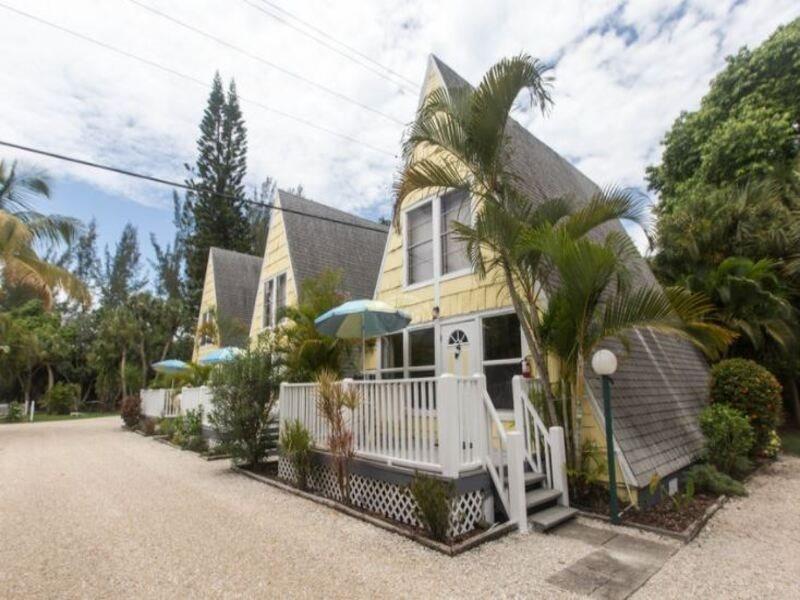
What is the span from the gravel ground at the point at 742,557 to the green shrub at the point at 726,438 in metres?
0.74

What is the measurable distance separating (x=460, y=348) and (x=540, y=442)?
7.46 feet

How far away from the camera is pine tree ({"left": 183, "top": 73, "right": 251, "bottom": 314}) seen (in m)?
27.7

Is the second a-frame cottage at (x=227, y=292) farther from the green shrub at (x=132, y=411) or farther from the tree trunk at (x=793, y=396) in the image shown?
the tree trunk at (x=793, y=396)

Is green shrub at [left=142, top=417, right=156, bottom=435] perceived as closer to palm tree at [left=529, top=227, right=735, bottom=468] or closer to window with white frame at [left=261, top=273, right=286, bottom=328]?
window with white frame at [left=261, top=273, right=286, bottom=328]

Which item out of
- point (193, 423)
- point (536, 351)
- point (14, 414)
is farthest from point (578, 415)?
point (14, 414)

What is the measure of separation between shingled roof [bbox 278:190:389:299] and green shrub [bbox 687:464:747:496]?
31.9ft

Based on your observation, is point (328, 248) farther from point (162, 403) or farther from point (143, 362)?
point (143, 362)

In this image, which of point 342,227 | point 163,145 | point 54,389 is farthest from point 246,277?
point 54,389

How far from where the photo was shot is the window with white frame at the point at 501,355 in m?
7.19

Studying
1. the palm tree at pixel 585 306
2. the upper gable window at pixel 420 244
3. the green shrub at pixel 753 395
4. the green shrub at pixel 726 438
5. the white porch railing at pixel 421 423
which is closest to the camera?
the white porch railing at pixel 421 423

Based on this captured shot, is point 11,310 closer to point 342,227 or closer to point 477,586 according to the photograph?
point 342,227

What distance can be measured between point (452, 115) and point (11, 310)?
31557 millimetres

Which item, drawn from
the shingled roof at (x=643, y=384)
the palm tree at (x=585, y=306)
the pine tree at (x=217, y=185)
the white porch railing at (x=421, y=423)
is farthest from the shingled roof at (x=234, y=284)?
the palm tree at (x=585, y=306)

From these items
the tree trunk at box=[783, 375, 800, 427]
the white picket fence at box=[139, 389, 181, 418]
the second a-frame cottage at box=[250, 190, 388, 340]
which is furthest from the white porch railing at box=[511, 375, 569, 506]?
the white picket fence at box=[139, 389, 181, 418]
